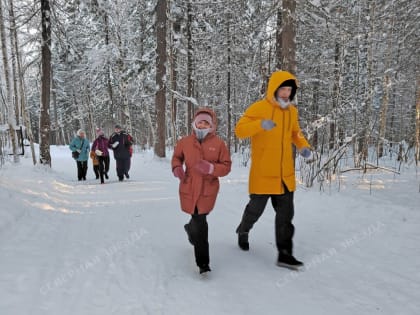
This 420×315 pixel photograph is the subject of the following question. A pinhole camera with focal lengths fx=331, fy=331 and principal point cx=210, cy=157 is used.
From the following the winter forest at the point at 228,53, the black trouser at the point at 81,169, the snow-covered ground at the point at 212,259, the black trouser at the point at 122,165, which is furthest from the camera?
the black trouser at the point at 81,169

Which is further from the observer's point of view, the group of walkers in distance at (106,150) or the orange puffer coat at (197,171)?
the group of walkers in distance at (106,150)

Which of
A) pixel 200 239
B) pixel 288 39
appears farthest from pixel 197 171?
pixel 288 39

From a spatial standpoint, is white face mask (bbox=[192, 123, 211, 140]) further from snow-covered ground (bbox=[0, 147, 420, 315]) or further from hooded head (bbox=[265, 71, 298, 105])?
snow-covered ground (bbox=[0, 147, 420, 315])

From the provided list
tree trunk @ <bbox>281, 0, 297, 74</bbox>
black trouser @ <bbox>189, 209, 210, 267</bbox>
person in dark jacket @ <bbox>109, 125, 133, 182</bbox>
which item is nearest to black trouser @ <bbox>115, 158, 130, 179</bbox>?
person in dark jacket @ <bbox>109, 125, 133, 182</bbox>

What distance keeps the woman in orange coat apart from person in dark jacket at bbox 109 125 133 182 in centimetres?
785

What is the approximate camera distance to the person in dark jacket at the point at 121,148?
1113 centimetres

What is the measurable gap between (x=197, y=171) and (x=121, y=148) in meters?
8.08

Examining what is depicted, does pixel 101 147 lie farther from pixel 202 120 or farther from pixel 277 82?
pixel 277 82

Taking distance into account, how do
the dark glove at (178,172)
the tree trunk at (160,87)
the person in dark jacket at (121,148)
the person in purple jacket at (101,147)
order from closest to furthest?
the dark glove at (178,172) → the person in dark jacket at (121,148) → the person in purple jacket at (101,147) → the tree trunk at (160,87)

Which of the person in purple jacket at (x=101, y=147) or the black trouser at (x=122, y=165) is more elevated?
the person in purple jacket at (x=101, y=147)

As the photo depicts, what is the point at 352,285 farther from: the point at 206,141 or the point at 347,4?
the point at 347,4

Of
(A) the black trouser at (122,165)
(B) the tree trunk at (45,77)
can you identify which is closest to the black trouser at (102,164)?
(A) the black trouser at (122,165)

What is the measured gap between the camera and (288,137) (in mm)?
3885

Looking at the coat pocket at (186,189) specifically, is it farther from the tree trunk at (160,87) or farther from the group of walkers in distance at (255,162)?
the tree trunk at (160,87)
